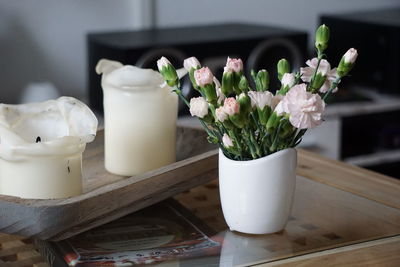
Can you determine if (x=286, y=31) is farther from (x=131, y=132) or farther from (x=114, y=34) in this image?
(x=131, y=132)

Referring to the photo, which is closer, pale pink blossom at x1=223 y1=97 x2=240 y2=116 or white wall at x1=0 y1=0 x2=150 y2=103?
pale pink blossom at x1=223 y1=97 x2=240 y2=116

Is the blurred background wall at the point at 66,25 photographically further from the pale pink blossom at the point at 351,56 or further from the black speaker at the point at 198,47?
the pale pink blossom at the point at 351,56

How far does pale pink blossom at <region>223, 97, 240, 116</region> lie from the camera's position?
963 millimetres

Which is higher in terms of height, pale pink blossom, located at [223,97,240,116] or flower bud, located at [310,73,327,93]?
flower bud, located at [310,73,327,93]

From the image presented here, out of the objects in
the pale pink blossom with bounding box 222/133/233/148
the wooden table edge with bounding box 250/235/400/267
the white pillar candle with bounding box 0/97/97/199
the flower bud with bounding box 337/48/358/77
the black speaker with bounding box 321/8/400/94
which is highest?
the flower bud with bounding box 337/48/358/77

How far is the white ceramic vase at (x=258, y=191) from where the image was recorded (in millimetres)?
1037

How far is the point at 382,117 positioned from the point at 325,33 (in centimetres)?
158

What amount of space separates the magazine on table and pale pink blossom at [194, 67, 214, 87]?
0.21 m

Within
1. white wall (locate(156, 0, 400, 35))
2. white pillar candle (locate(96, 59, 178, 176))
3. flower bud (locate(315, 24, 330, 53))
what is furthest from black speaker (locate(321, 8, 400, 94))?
flower bud (locate(315, 24, 330, 53))

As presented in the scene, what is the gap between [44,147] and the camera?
1.03 meters

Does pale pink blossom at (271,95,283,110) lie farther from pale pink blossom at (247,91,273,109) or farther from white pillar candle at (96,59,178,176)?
white pillar candle at (96,59,178,176)

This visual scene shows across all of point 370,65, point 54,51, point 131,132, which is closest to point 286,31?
point 370,65

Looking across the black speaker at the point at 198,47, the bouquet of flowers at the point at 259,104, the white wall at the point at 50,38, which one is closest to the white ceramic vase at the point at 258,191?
the bouquet of flowers at the point at 259,104

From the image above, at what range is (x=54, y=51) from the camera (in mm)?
2492
